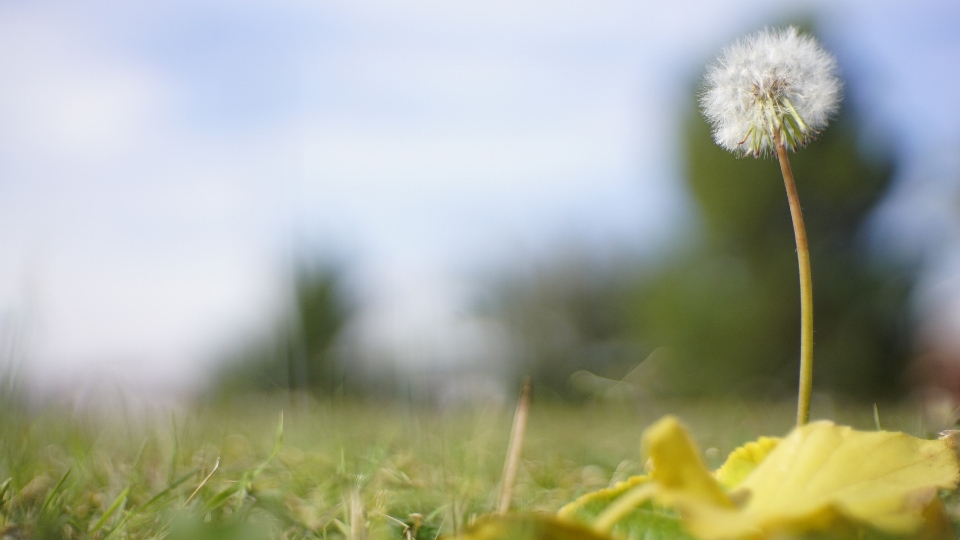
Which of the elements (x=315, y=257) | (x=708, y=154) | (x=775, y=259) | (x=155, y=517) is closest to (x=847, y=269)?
(x=775, y=259)

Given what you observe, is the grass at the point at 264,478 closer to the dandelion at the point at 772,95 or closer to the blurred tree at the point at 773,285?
the dandelion at the point at 772,95

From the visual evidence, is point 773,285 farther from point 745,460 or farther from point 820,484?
point 820,484

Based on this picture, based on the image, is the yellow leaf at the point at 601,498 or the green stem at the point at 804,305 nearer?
the yellow leaf at the point at 601,498

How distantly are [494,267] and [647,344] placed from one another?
14.5 feet

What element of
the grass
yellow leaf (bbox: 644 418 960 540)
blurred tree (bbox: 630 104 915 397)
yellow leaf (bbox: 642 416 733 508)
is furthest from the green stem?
blurred tree (bbox: 630 104 915 397)

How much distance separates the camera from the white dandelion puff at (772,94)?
3.48 feet

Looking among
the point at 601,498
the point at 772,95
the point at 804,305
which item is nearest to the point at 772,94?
the point at 772,95

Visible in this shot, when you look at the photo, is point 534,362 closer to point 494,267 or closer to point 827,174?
point 494,267

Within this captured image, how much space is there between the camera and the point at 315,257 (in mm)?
12344

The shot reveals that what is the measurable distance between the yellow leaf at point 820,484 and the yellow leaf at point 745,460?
0.13 metres

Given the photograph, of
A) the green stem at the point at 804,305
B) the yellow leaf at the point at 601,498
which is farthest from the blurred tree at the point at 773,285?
the yellow leaf at the point at 601,498

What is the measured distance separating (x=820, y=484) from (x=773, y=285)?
31.2ft

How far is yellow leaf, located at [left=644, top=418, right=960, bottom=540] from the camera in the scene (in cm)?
58

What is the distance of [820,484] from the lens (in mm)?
662
